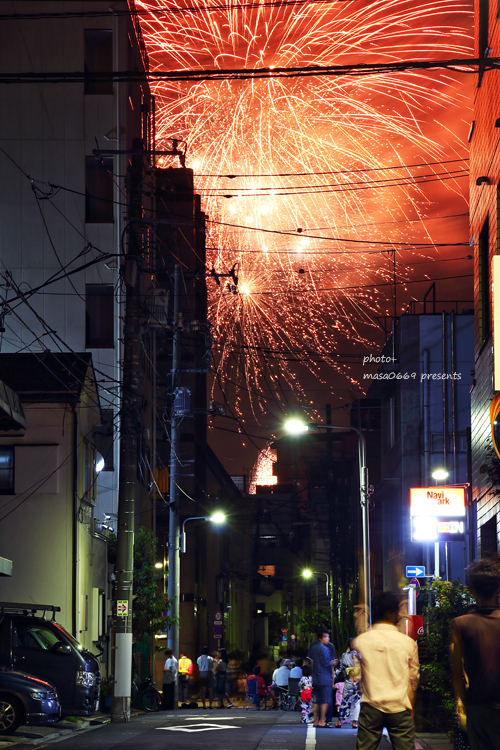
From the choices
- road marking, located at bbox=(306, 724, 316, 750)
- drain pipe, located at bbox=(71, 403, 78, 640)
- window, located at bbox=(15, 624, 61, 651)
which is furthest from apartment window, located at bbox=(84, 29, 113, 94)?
road marking, located at bbox=(306, 724, 316, 750)

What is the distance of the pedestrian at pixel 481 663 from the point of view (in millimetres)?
6285

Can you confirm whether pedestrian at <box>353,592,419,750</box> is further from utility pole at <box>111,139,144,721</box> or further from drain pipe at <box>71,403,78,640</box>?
drain pipe at <box>71,403,78,640</box>

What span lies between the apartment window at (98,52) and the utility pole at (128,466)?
1596 cm

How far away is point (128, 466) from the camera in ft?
68.6

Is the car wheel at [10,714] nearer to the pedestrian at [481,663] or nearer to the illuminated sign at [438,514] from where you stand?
the pedestrian at [481,663]

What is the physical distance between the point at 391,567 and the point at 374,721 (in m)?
38.3

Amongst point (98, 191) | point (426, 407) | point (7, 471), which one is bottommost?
point (7, 471)

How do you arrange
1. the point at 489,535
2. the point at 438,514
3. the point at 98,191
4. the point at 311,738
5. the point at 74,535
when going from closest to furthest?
the point at 311,738, the point at 489,535, the point at 74,535, the point at 438,514, the point at 98,191

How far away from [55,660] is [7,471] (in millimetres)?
6959

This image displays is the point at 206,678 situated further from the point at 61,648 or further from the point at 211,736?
the point at 211,736

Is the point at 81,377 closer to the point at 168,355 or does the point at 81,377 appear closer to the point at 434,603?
the point at 434,603

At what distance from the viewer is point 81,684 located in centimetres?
1894

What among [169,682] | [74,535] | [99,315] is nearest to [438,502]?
[169,682]

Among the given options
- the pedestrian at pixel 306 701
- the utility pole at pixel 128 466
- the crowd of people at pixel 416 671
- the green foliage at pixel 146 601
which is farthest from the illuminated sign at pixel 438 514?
the crowd of people at pixel 416 671
